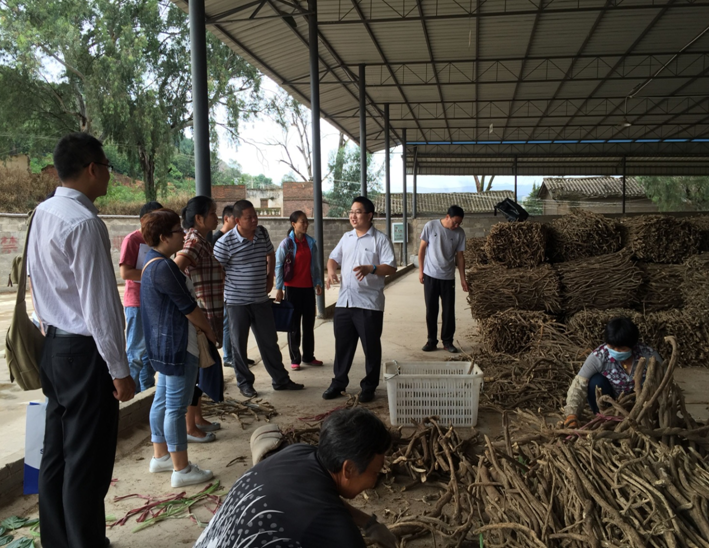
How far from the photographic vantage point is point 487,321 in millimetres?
5867

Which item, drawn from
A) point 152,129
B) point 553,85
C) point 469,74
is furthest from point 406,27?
point 152,129

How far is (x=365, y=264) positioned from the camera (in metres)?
4.66

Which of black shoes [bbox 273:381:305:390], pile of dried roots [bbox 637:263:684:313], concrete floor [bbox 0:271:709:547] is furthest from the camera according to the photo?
pile of dried roots [bbox 637:263:684:313]

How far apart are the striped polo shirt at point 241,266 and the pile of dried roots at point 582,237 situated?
3594 millimetres

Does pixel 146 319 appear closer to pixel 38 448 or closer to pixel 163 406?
pixel 163 406

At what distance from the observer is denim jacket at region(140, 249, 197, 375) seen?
2.93 m

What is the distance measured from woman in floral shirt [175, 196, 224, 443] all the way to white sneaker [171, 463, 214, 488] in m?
0.60

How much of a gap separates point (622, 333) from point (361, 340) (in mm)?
2042

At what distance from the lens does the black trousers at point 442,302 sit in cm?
647

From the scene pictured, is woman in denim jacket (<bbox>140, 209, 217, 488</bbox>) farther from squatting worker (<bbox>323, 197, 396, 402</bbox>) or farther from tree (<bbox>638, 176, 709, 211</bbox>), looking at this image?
tree (<bbox>638, 176, 709, 211</bbox>)

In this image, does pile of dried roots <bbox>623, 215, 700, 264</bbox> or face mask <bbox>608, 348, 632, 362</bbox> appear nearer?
face mask <bbox>608, 348, 632, 362</bbox>

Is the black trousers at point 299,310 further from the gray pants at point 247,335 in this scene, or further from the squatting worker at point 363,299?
the squatting worker at point 363,299

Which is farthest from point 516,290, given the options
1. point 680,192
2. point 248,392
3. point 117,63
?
point 680,192

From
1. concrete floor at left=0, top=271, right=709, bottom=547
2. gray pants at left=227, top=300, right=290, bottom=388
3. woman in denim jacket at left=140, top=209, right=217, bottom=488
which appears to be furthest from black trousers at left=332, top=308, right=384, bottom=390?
woman in denim jacket at left=140, top=209, right=217, bottom=488
